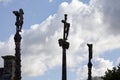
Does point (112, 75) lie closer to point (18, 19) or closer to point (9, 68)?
point (9, 68)

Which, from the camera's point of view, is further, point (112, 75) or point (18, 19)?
point (112, 75)

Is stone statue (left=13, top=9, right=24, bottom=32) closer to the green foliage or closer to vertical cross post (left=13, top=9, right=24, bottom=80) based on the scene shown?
vertical cross post (left=13, top=9, right=24, bottom=80)

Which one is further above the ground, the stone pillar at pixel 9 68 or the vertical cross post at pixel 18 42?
the stone pillar at pixel 9 68

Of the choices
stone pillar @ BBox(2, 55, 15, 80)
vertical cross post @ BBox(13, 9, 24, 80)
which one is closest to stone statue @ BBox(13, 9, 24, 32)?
vertical cross post @ BBox(13, 9, 24, 80)

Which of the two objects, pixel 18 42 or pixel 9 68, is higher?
pixel 9 68

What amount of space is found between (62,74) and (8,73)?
17768 mm

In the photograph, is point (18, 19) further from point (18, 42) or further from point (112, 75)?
point (112, 75)

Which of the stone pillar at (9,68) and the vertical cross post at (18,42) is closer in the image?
the vertical cross post at (18,42)

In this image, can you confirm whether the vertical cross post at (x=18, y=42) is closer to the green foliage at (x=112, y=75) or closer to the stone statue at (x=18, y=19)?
the stone statue at (x=18, y=19)

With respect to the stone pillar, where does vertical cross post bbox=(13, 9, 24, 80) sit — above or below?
below

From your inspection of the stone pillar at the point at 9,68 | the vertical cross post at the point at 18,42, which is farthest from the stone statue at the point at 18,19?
the stone pillar at the point at 9,68

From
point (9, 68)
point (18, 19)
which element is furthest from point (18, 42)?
point (9, 68)

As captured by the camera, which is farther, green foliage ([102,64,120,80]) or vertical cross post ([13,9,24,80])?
green foliage ([102,64,120,80])

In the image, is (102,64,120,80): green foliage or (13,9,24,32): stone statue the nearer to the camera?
(13,9,24,32): stone statue
